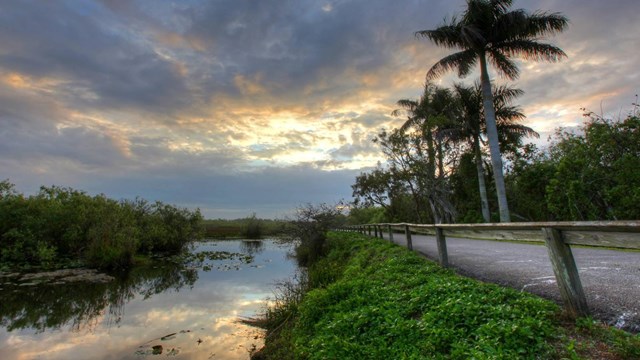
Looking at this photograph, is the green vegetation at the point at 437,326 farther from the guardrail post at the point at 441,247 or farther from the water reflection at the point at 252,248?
the water reflection at the point at 252,248

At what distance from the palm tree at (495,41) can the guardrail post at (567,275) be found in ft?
51.7

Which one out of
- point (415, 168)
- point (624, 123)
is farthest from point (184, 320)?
point (415, 168)

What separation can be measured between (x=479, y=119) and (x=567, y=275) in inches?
1060

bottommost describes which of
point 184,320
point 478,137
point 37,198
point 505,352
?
point 184,320

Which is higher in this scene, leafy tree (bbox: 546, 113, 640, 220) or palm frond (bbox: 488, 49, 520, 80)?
palm frond (bbox: 488, 49, 520, 80)

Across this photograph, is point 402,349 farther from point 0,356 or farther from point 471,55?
point 471,55

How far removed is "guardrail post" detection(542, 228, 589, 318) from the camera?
A: 3.75 m

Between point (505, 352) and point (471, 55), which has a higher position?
point (471, 55)

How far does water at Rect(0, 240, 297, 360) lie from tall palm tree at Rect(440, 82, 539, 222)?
1810 cm

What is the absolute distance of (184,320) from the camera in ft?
35.1

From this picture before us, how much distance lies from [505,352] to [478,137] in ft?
91.4

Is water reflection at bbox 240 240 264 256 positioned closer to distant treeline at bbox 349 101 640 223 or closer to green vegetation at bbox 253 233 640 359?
distant treeline at bbox 349 101 640 223

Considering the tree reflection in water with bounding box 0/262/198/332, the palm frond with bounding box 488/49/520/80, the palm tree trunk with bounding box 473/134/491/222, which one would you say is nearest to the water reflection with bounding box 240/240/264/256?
the tree reflection in water with bounding box 0/262/198/332

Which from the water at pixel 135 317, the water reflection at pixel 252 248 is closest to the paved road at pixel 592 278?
the water at pixel 135 317
